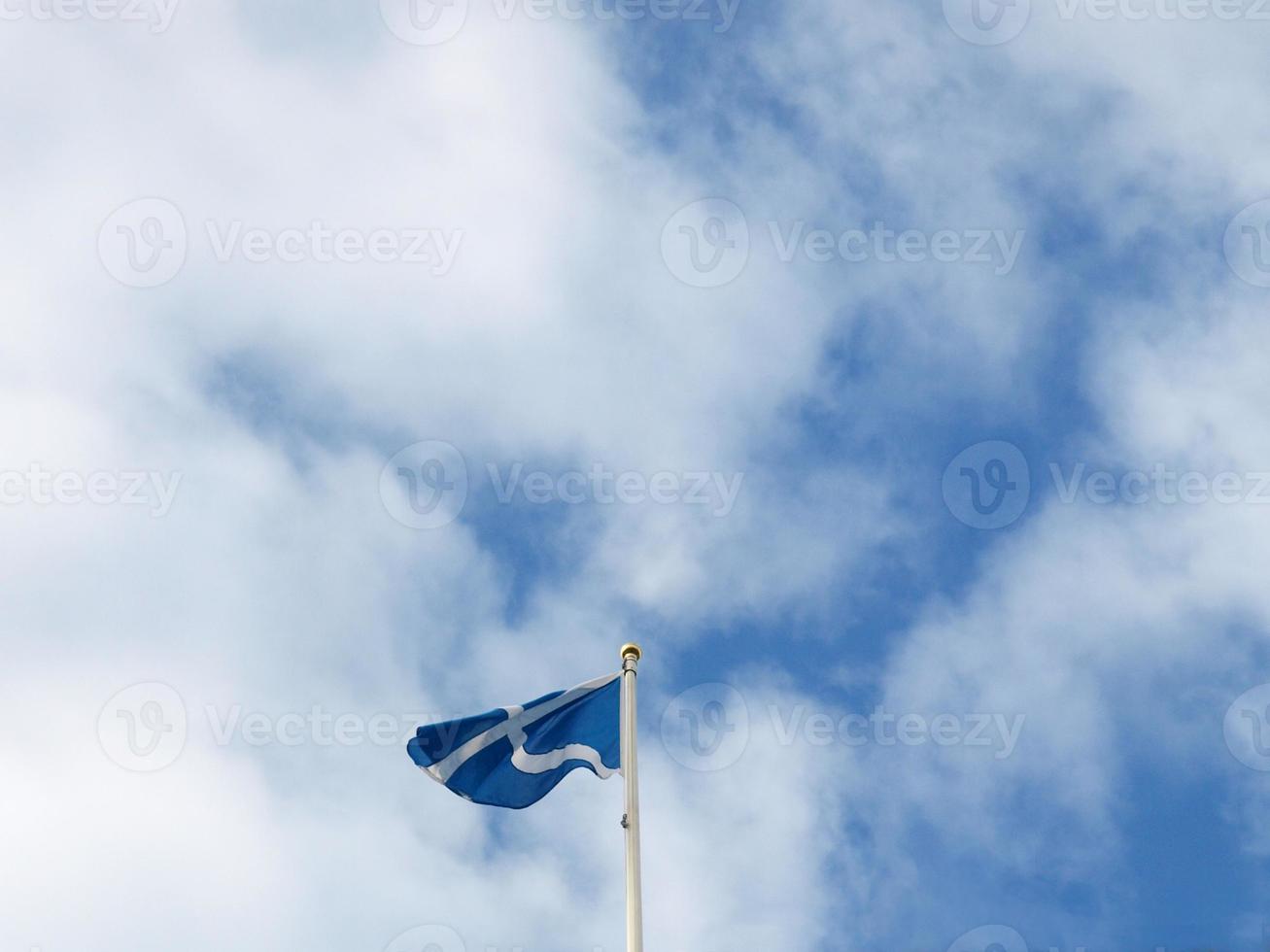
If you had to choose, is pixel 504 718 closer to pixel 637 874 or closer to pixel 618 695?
pixel 618 695

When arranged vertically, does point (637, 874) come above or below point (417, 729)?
below

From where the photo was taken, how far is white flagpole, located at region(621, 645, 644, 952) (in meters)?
22.4

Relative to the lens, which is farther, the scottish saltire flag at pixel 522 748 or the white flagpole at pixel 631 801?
the scottish saltire flag at pixel 522 748

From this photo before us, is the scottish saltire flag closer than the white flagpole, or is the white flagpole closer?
the white flagpole

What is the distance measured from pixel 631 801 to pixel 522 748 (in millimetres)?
2565

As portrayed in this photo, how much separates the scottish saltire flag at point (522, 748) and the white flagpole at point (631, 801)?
0.61 metres

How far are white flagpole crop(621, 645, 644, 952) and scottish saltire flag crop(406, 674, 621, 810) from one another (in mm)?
607

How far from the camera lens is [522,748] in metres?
26.1

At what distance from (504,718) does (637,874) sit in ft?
13.2

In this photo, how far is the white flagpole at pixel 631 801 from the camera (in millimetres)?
22359

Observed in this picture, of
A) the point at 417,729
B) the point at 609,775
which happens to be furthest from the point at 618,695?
the point at 417,729

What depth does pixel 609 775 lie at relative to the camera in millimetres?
25844

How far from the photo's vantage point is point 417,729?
2552 centimetres

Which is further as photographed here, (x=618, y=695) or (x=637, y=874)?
(x=618, y=695)
